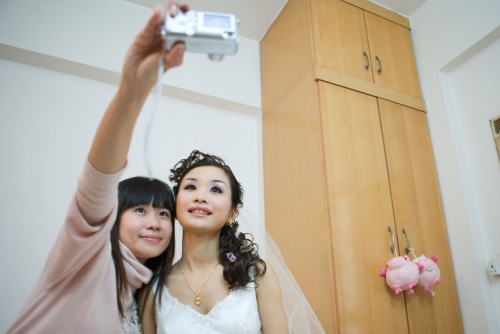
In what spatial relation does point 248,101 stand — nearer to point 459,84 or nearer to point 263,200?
point 263,200

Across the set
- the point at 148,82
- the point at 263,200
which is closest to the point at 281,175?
the point at 263,200

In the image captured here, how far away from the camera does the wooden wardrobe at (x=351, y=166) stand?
176 centimetres

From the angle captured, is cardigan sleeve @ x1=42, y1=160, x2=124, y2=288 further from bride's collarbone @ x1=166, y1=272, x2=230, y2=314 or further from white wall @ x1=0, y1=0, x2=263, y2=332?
white wall @ x1=0, y1=0, x2=263, y2=332

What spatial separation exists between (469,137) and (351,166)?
79cm

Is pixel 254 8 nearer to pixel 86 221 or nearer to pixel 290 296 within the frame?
pixel 290 296

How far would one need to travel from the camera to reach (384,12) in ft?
8.23

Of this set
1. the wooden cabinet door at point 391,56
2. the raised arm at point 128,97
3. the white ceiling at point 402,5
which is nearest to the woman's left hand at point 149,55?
the raised arm at point 128,97

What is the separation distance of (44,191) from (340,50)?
1.90 metres

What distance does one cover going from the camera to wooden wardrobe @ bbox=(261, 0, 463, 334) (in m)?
1.76

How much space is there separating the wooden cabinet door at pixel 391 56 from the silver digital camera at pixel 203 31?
186cm

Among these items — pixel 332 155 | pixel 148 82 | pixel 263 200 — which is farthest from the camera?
pixel 263 200

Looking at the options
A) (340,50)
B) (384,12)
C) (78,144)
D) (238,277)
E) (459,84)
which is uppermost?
(384,12)

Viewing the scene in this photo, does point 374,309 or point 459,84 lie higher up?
point 459,84

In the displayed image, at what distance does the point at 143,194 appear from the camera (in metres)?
1.33
